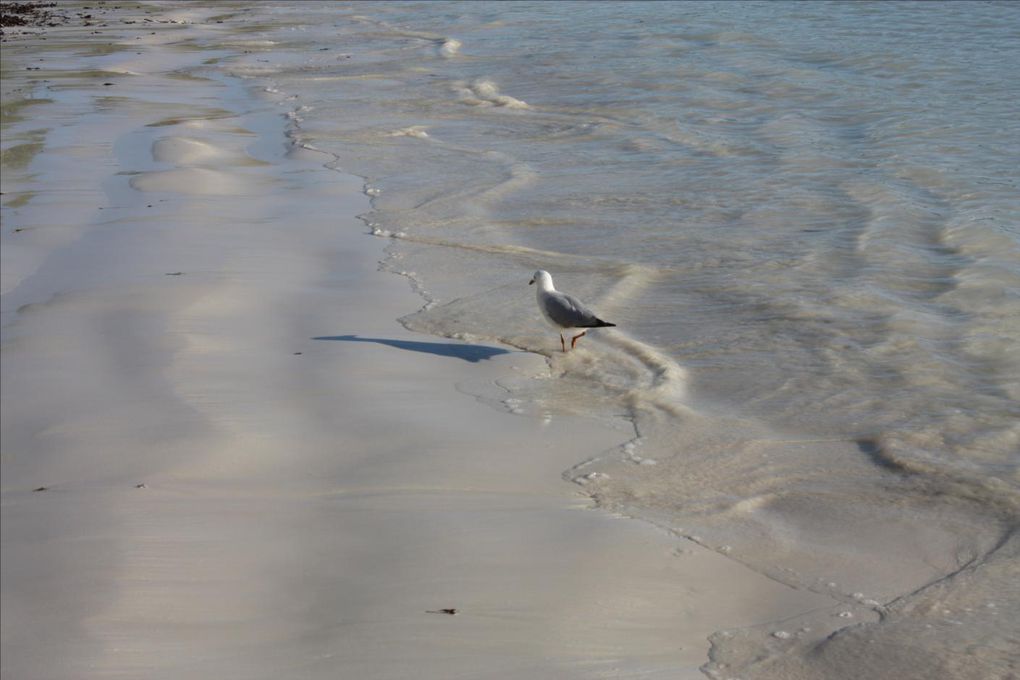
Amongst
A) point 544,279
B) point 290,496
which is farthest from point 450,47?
point 290,496

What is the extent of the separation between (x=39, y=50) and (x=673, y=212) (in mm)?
17279

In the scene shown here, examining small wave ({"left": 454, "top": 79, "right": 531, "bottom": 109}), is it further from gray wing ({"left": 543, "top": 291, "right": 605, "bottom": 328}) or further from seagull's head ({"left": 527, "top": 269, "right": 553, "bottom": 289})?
gray wing ({"left": 543, "top": 291, "right": 605, "bottom": 328})

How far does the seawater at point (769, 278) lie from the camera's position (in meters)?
5.00

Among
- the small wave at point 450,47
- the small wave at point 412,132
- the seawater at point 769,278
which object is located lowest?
the small wave at point 450,47

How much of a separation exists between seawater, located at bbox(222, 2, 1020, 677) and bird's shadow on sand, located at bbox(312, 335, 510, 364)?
278mm

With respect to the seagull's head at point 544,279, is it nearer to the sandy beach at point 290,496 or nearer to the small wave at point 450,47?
the sandy beach at point 290,496

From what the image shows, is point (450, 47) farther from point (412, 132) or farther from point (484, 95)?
point (412, 132)

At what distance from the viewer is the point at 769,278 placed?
8.79 meters

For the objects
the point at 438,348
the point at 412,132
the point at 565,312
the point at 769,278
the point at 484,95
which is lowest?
the point at 484,95

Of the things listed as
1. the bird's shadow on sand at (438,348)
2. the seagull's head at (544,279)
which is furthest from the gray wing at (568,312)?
the bird's shadow on sand at (438,348)

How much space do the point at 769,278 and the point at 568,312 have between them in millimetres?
2377

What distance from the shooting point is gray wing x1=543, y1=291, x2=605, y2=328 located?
6.98 m

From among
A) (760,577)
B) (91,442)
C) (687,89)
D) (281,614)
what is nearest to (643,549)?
(760,577)

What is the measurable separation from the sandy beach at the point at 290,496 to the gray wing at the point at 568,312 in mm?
317
